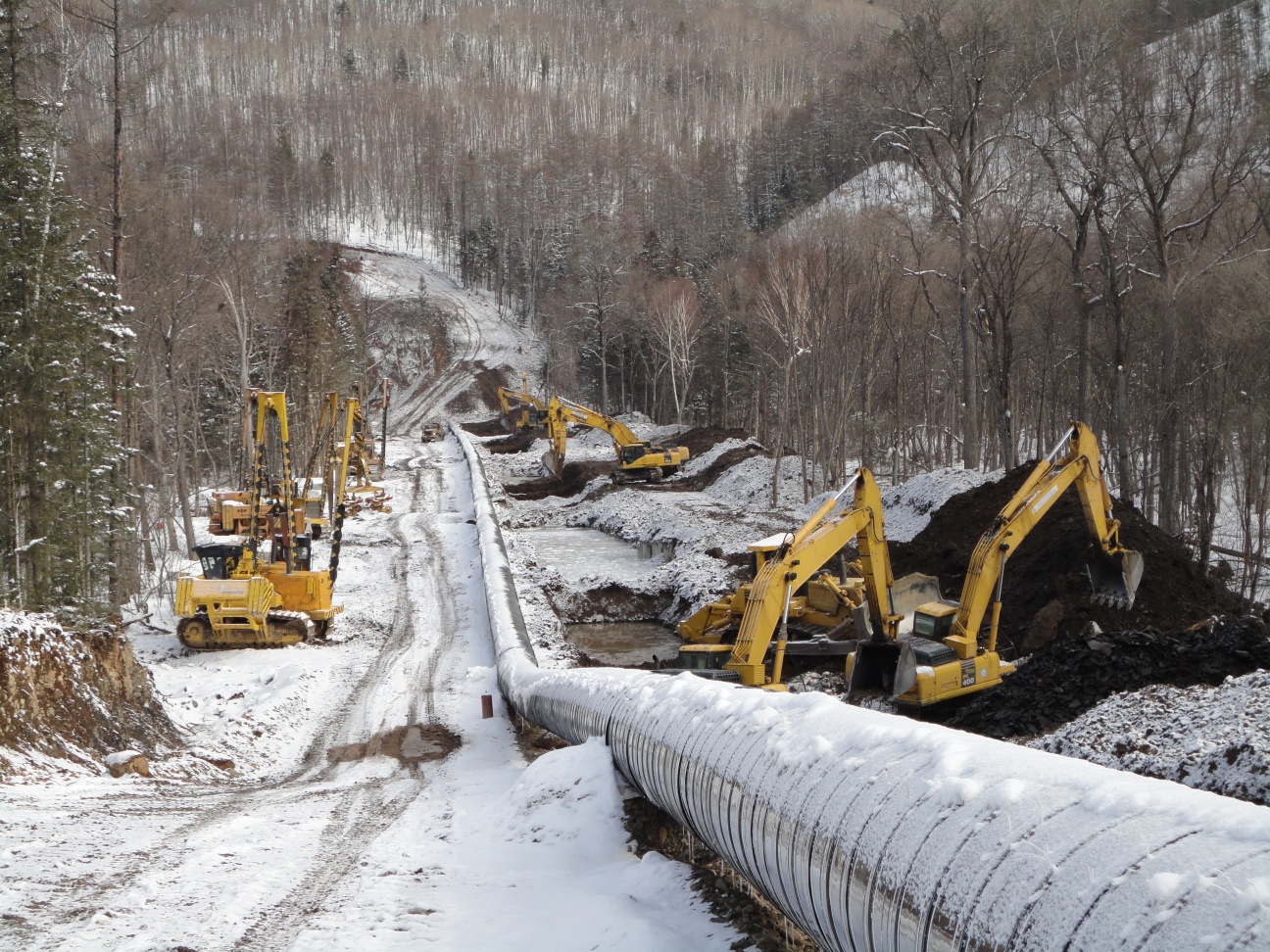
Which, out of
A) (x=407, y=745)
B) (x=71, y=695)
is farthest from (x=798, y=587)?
(x=71, y=695)

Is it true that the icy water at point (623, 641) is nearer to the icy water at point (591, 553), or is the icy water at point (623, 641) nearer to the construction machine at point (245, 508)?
the icy water at point (591, 553)

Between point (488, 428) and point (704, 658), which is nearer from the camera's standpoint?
point (704, 658)

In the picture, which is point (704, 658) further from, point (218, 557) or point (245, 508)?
point (245, 508)

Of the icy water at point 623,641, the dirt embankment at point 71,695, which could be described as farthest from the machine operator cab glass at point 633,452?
the dirt embankment at point 71,695

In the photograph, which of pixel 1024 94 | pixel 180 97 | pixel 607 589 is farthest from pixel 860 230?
pixel 180 97

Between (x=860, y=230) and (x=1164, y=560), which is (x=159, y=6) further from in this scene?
(x=860, y=230)

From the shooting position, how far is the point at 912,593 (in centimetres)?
1477

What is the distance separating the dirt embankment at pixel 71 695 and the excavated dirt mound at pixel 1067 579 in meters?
12.6

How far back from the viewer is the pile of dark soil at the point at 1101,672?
11172 millimetres

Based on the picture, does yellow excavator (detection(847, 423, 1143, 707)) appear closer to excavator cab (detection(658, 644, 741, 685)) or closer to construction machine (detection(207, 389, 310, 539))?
excavator cab (detection(658, 644, 741, 685))

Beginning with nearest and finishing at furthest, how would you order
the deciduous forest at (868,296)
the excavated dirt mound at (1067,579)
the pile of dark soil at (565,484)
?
the excavated dirt mound at (1067,579) → the deciduous forest at (868,296) → the pile of dark soil at (565,484)

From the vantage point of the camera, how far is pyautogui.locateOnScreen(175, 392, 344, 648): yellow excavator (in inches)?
768

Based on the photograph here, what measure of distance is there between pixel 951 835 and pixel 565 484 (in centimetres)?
4270

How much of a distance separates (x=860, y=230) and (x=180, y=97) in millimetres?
160928
